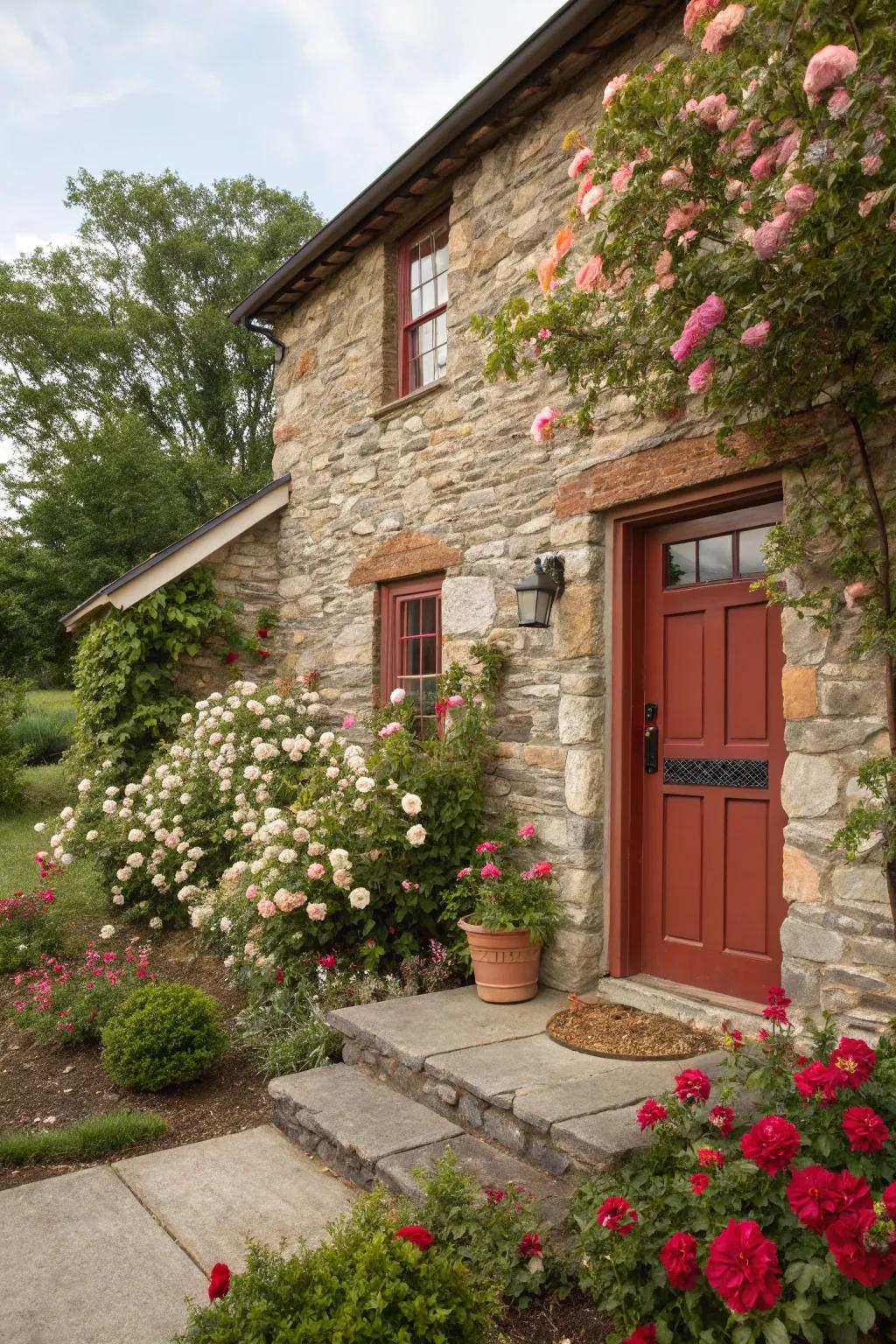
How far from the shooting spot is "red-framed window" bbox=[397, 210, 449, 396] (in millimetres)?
6723

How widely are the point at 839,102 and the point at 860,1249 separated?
10.1 feet

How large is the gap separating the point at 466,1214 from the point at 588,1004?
76.7 inches

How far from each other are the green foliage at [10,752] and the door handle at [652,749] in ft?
30.3

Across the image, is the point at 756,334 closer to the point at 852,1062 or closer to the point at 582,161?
the point at 582,161

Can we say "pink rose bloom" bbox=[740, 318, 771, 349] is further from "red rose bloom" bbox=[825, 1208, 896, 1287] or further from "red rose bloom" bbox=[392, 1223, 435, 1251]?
"red rose bloom" bbox=[392, 1223, 435, 1251]

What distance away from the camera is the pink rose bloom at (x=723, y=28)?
306cm

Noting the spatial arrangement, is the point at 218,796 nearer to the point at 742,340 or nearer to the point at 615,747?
the point at 615,747

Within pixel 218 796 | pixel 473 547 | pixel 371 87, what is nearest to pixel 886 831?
pixel 473 547

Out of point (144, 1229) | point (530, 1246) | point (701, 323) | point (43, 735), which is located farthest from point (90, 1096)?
point (43, 735)

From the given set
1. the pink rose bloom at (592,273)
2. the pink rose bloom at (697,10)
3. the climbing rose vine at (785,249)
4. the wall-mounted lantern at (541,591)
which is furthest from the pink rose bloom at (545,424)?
the pink rose bloom at (697,10)

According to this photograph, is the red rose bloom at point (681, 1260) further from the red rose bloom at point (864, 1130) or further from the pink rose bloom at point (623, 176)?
the pink rose bloom at point (623, 176)

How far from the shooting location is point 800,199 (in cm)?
289

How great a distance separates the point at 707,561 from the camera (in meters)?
4.55

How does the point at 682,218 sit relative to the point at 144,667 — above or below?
above
